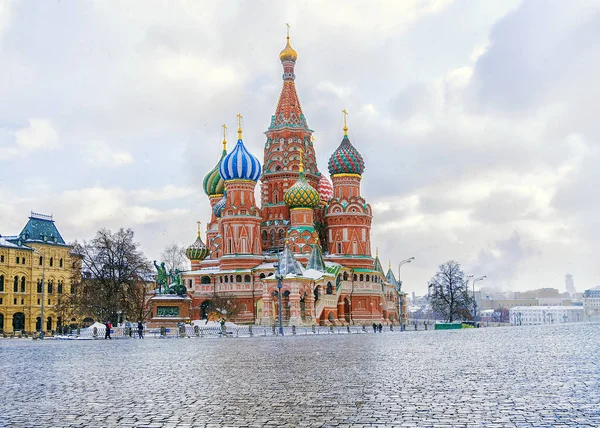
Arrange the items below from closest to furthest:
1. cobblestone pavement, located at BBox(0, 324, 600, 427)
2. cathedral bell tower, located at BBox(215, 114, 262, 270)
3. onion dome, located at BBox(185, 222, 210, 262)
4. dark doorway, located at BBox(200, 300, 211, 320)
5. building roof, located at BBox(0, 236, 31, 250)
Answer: cobblestone pavement, located at BBox(0, 324, 600, 427) → cathedral bell tower, located at BBox(215, 114, 262, 270) → dark doorway, located at BBox(200, 300, 211, 320) → building roof, located at BBox(0, 236, 31, 250) → onion dome, located at BBox(185, 222, 210, 262)

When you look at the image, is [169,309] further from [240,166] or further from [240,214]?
[240,166]

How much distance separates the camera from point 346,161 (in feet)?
246

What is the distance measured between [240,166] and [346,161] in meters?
11.4

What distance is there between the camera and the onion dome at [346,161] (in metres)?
74.9

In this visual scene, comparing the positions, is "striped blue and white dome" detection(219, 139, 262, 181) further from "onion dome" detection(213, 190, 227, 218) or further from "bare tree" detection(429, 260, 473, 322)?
"bare tree" detection(429, 260, 473, 322)

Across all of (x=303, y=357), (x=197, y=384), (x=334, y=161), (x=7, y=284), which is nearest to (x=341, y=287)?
(x=334, y=161)

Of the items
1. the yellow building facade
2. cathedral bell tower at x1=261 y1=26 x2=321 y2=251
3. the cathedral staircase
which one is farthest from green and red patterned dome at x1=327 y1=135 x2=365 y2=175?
the yellow building facade

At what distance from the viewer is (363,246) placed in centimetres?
7344

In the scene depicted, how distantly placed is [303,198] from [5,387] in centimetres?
5559

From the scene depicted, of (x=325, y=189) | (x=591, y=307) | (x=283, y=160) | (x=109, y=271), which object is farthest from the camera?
(x=591, y=307)

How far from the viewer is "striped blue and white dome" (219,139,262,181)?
70.9 meters

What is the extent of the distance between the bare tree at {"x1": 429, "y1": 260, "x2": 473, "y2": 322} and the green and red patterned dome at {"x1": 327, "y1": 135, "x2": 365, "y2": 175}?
15605 millimetres

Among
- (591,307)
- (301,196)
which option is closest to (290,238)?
(301,196)

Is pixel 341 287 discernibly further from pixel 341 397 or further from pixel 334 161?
pixel 341 397
